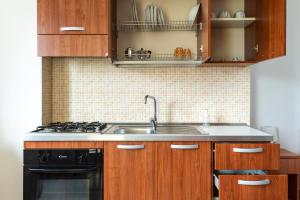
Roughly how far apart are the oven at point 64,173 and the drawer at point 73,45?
0.71 meters

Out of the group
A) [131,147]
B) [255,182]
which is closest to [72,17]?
[131,147]

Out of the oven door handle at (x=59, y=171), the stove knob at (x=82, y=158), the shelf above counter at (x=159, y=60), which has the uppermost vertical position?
the shelf above counter at (x=159, y=60)

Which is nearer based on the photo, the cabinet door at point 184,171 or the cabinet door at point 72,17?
the cabinet door at point 184,171

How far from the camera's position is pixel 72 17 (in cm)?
203

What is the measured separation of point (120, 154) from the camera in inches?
72.2

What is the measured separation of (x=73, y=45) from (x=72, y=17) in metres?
0.20

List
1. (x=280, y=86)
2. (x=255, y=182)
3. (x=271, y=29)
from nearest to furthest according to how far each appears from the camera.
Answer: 1. (x=255, y=182)
2. (x=271, y=29)
3. (x=280, y=86)

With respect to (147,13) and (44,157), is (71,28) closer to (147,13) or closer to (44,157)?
(147,13)

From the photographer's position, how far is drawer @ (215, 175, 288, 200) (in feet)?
5.53

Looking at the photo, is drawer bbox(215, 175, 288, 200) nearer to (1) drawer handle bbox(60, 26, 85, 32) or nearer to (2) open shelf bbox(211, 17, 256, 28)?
(2) open shelf bbox(211, 17, 256, 28)

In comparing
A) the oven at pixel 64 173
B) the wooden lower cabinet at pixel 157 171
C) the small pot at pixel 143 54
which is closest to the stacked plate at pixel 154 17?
the small pot at pixel 143 54

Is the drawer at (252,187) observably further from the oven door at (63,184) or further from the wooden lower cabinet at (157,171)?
the oven door at (63,184)

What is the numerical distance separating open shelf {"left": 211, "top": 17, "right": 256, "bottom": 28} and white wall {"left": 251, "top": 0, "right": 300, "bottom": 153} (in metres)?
0.51

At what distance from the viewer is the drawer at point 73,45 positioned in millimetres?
2031
